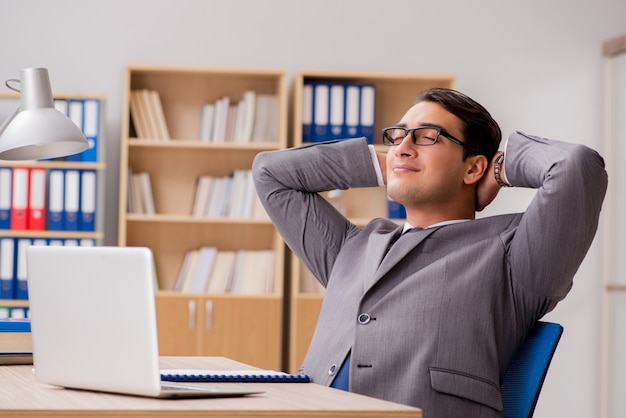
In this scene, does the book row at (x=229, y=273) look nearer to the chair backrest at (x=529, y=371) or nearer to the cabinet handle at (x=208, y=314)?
the cabinet handle at (x=208, y=314)

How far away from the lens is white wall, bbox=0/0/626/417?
15.4ft

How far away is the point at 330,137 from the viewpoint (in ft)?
14.9

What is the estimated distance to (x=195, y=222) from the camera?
4629 millimetres

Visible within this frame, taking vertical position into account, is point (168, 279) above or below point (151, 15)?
below

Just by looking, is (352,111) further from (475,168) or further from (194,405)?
(194,405)

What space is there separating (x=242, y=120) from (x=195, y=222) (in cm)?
57

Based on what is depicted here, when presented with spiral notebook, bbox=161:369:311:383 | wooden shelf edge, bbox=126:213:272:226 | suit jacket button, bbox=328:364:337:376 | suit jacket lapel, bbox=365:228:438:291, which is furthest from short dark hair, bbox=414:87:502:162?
wooden shelf edge, bbox=126:213:272:226

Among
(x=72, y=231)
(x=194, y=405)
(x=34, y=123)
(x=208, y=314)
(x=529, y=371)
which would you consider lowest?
(x=208, y=314)

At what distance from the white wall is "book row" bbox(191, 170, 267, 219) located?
0.46m

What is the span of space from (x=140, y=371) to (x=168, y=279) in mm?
3488

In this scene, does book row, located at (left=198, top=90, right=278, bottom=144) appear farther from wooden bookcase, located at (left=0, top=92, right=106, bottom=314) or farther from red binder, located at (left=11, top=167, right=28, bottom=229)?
red binder, located at (left=11, top=167, right=28, bottom=229)

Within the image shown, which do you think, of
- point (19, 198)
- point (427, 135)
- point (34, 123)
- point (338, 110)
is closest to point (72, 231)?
point (19, 198)

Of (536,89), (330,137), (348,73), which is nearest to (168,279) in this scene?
(330,137)

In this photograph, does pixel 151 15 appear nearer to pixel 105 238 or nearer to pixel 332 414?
pixel 105 238
